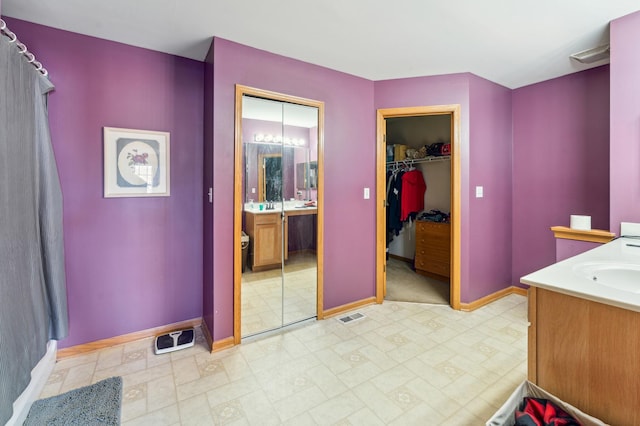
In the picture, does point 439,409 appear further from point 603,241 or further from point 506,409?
point 603,241

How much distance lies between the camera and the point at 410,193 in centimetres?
434

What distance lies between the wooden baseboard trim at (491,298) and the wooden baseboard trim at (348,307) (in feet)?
2.99

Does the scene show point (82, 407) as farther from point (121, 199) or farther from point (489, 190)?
point (489, 190)

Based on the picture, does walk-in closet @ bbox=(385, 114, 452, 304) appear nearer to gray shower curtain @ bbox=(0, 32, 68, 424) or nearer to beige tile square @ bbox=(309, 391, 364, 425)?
beige tile square @ bbox=(309, 391, 364, 425)

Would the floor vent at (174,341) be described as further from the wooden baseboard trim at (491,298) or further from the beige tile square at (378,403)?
the wooden baseboard trim at (491,298)

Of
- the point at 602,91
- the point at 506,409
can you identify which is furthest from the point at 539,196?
the point at 506,409

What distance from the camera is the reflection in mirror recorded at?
2.38 meters

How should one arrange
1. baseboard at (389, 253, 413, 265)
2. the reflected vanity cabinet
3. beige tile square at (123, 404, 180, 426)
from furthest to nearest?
baseboard at (389, 253, 413, 265)
the reflected vanity cabinet
beige tile square at (123, 404, 180, 426)

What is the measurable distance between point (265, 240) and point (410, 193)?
8.57 feet

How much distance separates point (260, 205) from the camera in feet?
8.07

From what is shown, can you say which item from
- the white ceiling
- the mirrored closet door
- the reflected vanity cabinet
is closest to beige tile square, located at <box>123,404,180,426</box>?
the mirrored closet door

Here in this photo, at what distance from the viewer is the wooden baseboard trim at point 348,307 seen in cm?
279

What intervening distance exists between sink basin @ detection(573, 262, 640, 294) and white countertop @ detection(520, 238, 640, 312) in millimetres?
39

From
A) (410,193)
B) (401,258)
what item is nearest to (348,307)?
(410,193)
